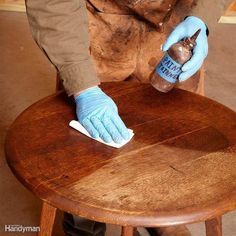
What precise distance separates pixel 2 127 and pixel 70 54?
106cm

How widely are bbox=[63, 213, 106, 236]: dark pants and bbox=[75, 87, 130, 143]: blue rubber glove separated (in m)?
0.33

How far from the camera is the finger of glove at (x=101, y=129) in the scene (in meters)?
0.97

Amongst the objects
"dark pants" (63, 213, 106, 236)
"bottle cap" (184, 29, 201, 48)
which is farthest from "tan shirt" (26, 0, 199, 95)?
"dark pants" (63, 213, 106, 236)

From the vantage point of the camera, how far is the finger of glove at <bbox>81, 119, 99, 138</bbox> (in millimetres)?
988

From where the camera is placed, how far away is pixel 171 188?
0.85 metres

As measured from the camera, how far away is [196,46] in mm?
1103

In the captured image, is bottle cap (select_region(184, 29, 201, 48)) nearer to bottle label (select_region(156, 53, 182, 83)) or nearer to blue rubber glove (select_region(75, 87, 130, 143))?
bottle label (select_region(156, 53, 182, 83))

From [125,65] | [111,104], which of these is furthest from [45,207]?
[125,65]

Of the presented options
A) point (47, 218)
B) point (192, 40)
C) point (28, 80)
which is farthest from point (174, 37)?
point (28, 80)

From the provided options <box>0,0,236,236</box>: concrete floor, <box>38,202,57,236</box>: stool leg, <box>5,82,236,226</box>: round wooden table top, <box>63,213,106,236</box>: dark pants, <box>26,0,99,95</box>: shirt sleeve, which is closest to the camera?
<box>5,82,236,226</box>: round wooden table top

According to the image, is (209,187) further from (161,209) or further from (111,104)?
(111,104)

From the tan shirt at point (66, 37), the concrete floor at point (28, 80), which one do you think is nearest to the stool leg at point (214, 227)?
the tan shirt at point (66, 37)

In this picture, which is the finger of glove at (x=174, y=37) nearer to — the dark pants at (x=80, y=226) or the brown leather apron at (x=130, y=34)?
the brown leather apron at (x=130, y=34)

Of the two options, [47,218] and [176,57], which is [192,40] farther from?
[47,218]
